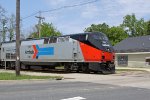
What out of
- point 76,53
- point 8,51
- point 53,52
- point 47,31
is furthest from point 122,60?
point 47,31

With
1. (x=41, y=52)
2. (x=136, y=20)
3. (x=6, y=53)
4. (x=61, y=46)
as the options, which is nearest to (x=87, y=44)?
(x=61, y=46)

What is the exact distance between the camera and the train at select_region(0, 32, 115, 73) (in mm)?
32844

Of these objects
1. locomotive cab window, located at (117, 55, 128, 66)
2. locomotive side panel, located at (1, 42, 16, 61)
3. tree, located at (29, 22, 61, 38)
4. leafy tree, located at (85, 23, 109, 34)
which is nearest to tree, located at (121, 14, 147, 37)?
leafy tree, located at (85, 23, 109, 34)

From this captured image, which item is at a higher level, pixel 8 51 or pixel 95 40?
pixel 95 40

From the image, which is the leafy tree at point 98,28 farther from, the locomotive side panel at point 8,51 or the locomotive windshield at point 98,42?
the locomotive windshield at point 98,42

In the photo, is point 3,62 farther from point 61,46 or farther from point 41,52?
point 61,46

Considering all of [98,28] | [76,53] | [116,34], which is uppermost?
[98,28]

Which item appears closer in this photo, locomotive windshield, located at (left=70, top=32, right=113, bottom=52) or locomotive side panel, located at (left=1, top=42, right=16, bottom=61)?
locomotive windshield, located at (left=70, top=32, right=113, bottom=52)

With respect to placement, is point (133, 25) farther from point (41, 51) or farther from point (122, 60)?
point (41, 51)

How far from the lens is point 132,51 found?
5412 centimetres

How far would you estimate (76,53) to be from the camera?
112ft

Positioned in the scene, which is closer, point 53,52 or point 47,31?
point 53,52

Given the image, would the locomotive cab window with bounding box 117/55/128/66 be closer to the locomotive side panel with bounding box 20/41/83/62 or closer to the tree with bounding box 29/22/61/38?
the locomotive side panel with bounding box 20/41/83/62

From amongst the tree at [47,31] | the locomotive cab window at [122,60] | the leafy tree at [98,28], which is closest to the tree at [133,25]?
the leafy tree at [98,28]
